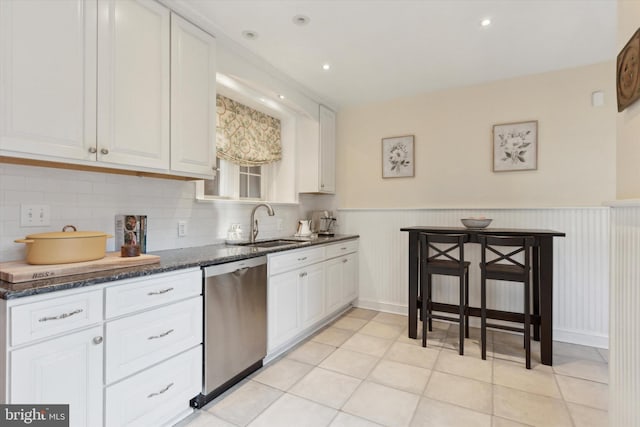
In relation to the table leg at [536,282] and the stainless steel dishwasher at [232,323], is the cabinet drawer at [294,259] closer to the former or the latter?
the stainless steel dishwasher at [232,323]

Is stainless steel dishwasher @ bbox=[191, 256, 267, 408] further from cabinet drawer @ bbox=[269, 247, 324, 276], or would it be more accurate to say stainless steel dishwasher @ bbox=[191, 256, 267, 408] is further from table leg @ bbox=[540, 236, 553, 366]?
table leg @ bbox=[540, 236, 553, 366]

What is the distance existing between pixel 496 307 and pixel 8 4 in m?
4.03

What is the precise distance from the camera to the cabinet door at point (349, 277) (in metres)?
3.56

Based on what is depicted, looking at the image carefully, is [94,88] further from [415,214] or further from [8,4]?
[415,214]

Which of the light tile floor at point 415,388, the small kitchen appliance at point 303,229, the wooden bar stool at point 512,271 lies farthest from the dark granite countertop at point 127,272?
the wooden bar stool at point 512,271

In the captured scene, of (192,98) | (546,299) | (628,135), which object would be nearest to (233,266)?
(192,98)

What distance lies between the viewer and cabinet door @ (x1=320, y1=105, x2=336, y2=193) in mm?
3832

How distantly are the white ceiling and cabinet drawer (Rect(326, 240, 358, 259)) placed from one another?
5.73ft

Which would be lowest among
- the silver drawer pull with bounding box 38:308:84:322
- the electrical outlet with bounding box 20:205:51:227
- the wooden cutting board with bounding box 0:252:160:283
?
the silver drawer pull with bounding box 38:308:84:322

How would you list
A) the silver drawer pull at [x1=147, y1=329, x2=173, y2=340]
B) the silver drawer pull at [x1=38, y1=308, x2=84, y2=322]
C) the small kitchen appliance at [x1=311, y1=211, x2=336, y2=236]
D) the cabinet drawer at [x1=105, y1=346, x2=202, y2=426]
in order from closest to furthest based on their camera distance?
the silver drawer pull at [x1=38, y1=308, x2=84, y2=322], the cabinet drawer at [x1=105, y1=346, x2=202, y2=426], the silver drawer pull at [x1=147, y1=329, x2=173, y2=340], the small kitchen appliance at [x1=311, y1=211, x2=336, y2=236]

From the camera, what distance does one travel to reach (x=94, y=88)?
1618mm

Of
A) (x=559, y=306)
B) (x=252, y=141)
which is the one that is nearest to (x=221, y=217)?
(x=252, y=141)

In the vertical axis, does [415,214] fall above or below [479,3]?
below

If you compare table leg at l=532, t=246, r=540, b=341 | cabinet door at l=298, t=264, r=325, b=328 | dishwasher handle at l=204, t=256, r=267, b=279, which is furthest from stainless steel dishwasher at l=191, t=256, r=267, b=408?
table leg at l=532, t=246, r=540, b=341
